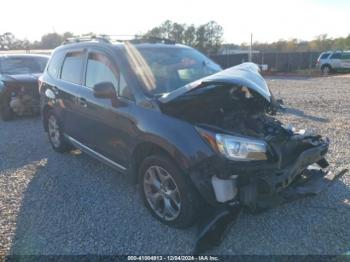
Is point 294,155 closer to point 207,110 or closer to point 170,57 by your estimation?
point 207,110

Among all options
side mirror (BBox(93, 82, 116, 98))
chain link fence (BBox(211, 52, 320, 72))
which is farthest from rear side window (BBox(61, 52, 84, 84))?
chain link fence (BBox(211, 52, 320, 72))

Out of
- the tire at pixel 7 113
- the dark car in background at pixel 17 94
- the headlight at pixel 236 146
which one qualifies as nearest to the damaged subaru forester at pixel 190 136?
the headlight at pixel 236 146

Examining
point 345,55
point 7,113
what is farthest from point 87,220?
point 345,55

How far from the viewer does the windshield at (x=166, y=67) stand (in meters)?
3.79

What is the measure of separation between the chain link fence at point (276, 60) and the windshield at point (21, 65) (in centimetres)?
2032

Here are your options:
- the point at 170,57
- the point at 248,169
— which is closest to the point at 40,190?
the point at 170,57

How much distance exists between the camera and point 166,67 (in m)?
4.12

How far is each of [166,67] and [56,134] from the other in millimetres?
2699

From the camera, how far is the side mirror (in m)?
3.71

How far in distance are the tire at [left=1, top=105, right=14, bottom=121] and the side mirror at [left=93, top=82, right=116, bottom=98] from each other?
6.32m

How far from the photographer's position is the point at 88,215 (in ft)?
12.3

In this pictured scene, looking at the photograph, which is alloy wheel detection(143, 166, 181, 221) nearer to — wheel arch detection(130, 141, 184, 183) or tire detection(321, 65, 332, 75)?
wheel arch detection(130, 141, 184, 183)

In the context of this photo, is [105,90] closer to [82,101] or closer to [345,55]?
[82,101]

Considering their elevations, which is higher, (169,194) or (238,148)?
(238,148)
